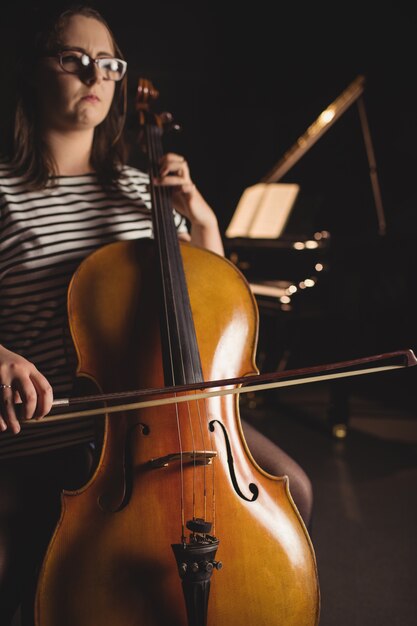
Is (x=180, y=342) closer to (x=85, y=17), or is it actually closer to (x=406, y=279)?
(x=85, y=17)

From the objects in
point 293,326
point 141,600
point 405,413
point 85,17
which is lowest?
point 141,600

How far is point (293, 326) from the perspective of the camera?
3.37 metres

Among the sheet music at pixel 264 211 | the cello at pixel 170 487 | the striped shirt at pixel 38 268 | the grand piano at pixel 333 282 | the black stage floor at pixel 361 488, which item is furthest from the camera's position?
Answer: the sheet music at pixel 264 211

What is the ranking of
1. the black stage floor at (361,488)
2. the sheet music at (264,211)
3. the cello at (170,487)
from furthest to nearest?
1. the sheet music at (264,211)
2. the black stage floor at (361,488)
3. the cello at (170,487)

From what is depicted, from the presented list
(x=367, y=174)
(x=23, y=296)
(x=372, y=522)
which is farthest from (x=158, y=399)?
(x=367, y=174)

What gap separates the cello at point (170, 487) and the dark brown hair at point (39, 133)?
22cm

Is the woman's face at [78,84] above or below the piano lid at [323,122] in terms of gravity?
below

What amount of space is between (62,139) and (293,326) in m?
2.38

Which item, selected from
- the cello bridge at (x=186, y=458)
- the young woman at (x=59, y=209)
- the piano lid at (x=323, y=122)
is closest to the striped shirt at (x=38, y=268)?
the young woman at (x=59, y=209)

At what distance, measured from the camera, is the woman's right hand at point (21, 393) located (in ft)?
Result: 2.55

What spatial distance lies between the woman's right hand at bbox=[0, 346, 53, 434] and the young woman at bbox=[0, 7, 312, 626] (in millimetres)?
167

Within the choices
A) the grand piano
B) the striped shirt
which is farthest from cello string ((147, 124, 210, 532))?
the grand piano

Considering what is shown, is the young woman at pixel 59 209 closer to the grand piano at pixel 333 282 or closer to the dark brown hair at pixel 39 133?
the dark brown hair at pixel 39 133

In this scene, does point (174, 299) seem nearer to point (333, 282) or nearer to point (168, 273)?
point (168, 273)
